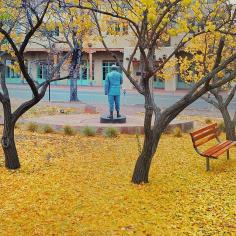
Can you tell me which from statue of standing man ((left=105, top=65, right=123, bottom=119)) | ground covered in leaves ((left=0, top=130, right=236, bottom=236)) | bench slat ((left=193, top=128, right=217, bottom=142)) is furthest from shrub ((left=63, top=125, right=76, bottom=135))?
bench slat ((left=193, top=128, right=217, bottom=142))

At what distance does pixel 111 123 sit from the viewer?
16.0 meters

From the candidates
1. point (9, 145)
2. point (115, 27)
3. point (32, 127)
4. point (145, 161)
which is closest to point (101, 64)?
point (32, 127)

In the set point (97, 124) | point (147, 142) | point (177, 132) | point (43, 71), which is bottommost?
point (177, 132)

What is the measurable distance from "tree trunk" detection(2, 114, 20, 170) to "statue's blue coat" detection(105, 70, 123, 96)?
717cm

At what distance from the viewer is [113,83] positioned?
16.3m

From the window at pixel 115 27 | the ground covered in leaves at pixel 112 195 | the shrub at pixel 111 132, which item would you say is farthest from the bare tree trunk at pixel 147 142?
the shrub at pixel 111 132

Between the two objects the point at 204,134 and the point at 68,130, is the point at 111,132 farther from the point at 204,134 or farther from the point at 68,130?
the point at 204,134

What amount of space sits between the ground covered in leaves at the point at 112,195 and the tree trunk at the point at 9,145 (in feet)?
0.62

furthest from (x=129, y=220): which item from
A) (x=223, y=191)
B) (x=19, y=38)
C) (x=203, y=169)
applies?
(x=19, y=38)

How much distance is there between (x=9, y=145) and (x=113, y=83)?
24.0ft

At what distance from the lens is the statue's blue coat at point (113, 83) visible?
1633 cm

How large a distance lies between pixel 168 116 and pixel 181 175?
1.58m

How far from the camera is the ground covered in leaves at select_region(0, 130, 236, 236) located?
6492 millimetres

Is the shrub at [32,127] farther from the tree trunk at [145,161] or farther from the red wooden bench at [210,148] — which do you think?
the tree trunk at [145,161]
